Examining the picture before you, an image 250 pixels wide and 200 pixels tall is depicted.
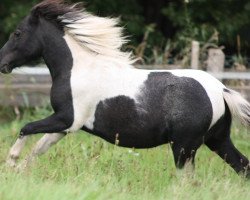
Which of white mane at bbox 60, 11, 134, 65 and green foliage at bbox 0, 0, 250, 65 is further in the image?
green foliage at bbox 0, 0, 250, 65

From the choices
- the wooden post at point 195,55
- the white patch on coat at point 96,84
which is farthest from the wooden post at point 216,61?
the white patch on coat at point 96,84

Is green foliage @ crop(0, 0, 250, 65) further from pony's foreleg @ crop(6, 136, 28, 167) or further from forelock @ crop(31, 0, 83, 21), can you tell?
pony's foreleg @ crop(6, 136, 28, 167)

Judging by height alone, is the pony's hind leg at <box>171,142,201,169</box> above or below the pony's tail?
below

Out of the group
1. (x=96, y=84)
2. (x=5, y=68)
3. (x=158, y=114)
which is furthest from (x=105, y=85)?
(x=5, y=68)

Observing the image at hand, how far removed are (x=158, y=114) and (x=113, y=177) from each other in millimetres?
782

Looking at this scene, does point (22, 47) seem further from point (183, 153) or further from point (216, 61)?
point (216, 61)

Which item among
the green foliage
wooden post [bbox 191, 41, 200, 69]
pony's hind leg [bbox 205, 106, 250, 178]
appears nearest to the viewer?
pony's hind leg [bbox 205, 106, 250, 178]

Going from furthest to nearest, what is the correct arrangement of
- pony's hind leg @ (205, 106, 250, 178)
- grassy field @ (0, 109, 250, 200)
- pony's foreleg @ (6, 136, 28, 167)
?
pony's hind leg @ (205, 106, 250, 178) < pony's foreleg @ (6, 136, 28, 167) < grassy field @ (0, 109, 250, 200)

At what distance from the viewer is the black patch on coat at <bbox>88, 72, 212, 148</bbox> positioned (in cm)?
699

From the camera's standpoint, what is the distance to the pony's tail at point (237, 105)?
7141 millimetres

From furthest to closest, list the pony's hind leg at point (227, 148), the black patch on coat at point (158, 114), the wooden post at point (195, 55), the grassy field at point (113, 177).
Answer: the wooden post at point (195, 55) < the pony's hind leg at point (227, 148) < the black patch on coat at point (158, 114) < the grassy field at point (113, 177)

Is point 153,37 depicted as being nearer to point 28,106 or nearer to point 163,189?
point 28,106

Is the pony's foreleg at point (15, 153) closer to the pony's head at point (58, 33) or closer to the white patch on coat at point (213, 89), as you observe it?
the pony's head at point (58, 33)

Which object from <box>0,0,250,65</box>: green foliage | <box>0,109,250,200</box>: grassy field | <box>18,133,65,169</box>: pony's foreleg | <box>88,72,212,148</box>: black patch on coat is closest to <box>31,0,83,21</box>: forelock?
<box>88,72,212,148</box>: black patch on coat
